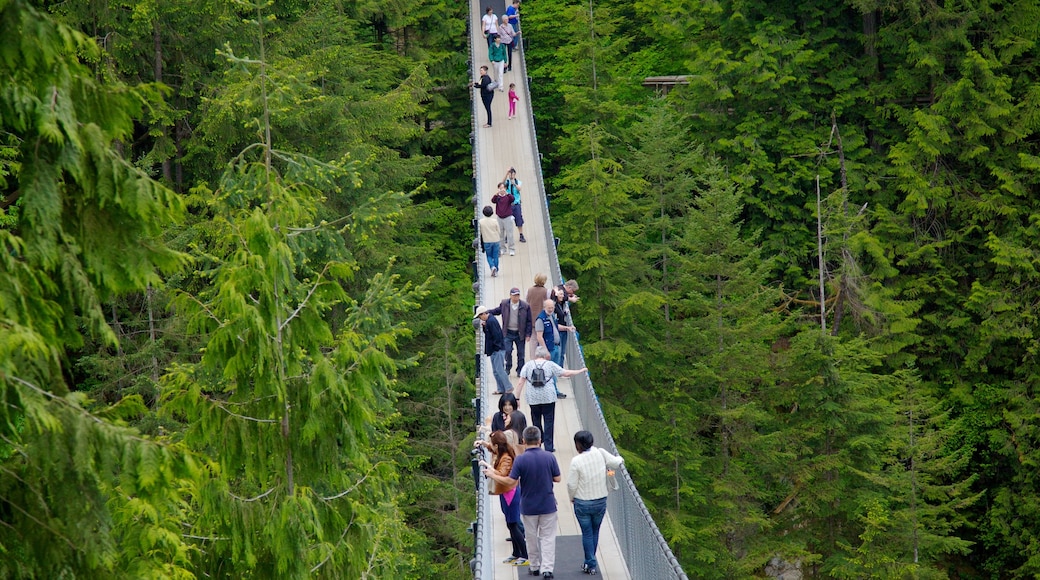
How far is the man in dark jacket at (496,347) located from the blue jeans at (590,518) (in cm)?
435

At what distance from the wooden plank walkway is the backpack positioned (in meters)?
1.32

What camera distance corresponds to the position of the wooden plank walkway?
398 inches

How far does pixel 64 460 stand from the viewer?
198 inches

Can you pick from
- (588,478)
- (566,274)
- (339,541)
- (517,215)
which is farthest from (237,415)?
(566,274)

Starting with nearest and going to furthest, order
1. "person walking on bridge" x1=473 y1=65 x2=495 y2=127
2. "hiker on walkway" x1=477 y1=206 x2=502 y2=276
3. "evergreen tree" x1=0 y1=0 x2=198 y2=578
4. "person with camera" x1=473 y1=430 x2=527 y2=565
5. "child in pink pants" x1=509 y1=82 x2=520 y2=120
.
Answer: "evergreen tree" x1=0 y1=0 x2=198 y2=578, "person with camera" x1=473 y1=430 x2=527 y2=565, "hiker on walkway" x1=477 y1=206 x2=502 y2=276, "person walking on bridge" x1=473 y1=65 x2=495 y2=127, "child in pink pants" x1=509 y1=82 x2=520 y2=120

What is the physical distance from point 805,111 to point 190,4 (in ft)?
49.6

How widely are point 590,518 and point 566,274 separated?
16.1 metres

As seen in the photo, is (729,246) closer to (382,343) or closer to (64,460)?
(382,343)

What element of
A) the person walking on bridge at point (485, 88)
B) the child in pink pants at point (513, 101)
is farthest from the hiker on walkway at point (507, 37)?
the person walking on bridge at point (485, 88)

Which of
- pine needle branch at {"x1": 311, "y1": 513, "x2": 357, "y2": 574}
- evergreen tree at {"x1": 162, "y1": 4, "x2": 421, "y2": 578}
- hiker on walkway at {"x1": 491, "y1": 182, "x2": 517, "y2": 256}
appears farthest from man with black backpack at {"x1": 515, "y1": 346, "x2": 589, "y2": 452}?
hiker on walkway at {"x1": 491, "y1": 182, "x2": 517, "y2": 256}

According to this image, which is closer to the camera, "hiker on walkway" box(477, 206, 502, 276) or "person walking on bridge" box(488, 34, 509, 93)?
"hiker on walkway" box(477, 206, 502, 276)

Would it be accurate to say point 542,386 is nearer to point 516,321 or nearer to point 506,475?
point 506,475

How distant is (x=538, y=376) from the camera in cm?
1112

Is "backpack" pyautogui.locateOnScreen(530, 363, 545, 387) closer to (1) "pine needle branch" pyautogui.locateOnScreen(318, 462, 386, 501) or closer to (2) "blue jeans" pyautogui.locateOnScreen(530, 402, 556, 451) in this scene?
(2) "blue jeans" pyautogui.locateOnScreen(530, 402, 556, 451)
